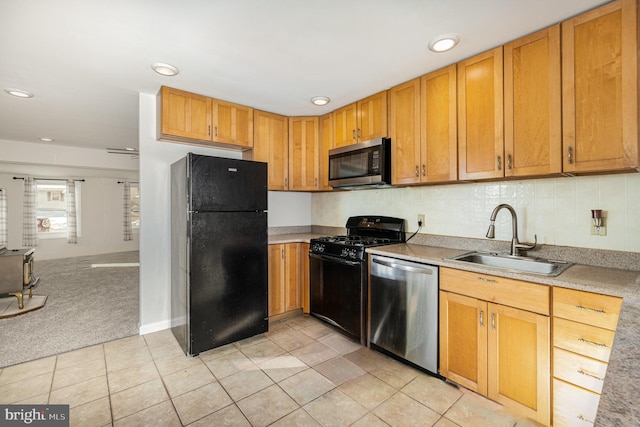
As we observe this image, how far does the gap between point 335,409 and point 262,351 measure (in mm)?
929

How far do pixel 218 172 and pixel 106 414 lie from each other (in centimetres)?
176

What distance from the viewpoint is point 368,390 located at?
1.95 metres

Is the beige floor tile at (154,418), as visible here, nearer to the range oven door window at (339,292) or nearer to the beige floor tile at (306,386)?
the beige floor tile at (306,386)

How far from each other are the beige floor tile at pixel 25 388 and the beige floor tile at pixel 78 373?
46 millimetres

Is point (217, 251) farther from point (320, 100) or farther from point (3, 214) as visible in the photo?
point (3, 214)

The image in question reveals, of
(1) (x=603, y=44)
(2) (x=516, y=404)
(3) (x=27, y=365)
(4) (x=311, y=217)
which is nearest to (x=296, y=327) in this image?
(4) (x=311, y=217)

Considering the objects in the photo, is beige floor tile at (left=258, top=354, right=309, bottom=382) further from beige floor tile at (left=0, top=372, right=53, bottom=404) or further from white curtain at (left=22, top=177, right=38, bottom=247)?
white curtain at (left=22, top=177, right=38, bottom=247)

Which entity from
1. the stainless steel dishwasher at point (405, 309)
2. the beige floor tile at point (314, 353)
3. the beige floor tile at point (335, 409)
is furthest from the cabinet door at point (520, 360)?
the beige floor tile at point (314, 353)

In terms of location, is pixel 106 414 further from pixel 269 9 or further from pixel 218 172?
pixel 269 9

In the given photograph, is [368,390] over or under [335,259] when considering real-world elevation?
under

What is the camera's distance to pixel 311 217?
158 inches

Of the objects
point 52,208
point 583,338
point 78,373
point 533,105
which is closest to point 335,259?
point 583,338

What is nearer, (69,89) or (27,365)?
(27,365)

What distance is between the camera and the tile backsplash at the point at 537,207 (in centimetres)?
177
